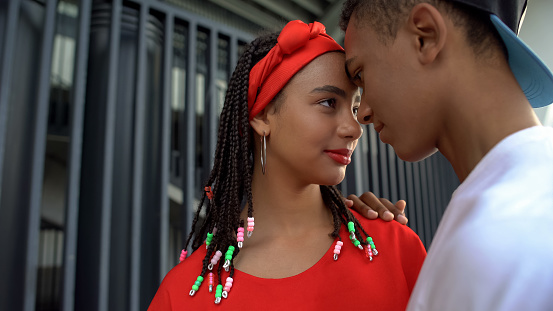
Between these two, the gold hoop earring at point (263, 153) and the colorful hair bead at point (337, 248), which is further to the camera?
the gold hoop earring at point (263, 153)

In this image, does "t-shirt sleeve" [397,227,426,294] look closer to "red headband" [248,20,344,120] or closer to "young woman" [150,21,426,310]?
"young woman" [150,21,426,310]

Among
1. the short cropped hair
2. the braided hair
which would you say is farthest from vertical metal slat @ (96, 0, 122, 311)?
the short cropped hair

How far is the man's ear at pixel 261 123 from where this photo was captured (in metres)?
1.44

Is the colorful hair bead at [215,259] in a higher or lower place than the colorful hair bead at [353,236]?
lower

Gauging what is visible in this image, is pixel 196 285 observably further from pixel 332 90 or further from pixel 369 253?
pixel 332 90

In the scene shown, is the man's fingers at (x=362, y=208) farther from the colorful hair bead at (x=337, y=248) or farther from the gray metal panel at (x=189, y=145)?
the gray metal panel at (x=189, y=145)

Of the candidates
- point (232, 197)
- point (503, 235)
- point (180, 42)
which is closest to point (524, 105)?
point (503, 235)

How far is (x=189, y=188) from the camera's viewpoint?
2094 millimetres

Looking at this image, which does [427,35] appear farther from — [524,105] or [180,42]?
[180,42]

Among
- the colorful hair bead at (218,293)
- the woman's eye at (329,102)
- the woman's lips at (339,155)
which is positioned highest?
the woman's eye at (329,102)

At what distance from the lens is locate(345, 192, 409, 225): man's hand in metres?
1.47

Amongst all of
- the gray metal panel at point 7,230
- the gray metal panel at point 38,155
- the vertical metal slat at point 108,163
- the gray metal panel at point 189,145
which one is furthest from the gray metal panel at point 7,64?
the gray metal panel at point 189,145

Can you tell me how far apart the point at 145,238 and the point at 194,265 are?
29.3 inches

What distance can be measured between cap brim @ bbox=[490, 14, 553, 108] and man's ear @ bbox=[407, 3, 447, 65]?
0.10 metres
